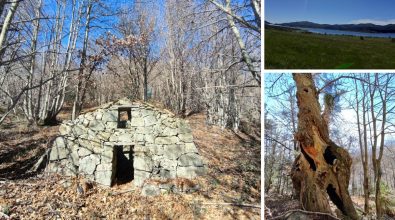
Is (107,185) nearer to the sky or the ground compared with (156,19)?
nearer to the ground

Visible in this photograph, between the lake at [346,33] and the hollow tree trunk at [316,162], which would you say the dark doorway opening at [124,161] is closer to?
the hollow tree trunk at [316,162]

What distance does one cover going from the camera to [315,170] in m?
2.36

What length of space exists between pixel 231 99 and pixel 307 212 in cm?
730

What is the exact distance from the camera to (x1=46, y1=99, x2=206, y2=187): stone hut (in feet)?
18.1

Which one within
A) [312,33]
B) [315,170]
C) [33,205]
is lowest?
[33,205]

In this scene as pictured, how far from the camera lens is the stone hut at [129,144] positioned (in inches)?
217

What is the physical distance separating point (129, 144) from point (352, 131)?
409cm

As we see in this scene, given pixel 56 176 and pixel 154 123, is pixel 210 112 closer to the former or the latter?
pixel 154 123

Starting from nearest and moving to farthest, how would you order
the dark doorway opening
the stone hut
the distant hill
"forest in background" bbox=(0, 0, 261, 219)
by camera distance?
the distant hill → "forest in background" bbox=(0, 0, 261, 219) → the stone hut → the dark doorway opening

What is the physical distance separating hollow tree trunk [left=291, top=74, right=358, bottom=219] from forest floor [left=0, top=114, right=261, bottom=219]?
2.55 metres

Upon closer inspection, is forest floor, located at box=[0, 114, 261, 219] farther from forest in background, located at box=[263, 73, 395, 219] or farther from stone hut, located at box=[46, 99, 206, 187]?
forest in background, located at box=[263, 73, 395, 219]

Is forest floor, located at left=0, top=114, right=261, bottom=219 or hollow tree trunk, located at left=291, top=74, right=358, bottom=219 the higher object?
hollow tree trunk, located at left=291, top=74, right=358, bottom=219

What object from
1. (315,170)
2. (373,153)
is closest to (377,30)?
(373,153)

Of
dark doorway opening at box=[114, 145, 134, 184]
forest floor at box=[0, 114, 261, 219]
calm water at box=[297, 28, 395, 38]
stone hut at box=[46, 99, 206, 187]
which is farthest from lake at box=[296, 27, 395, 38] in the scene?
dark doorway opening at box=[114, 145, 134, 184]
